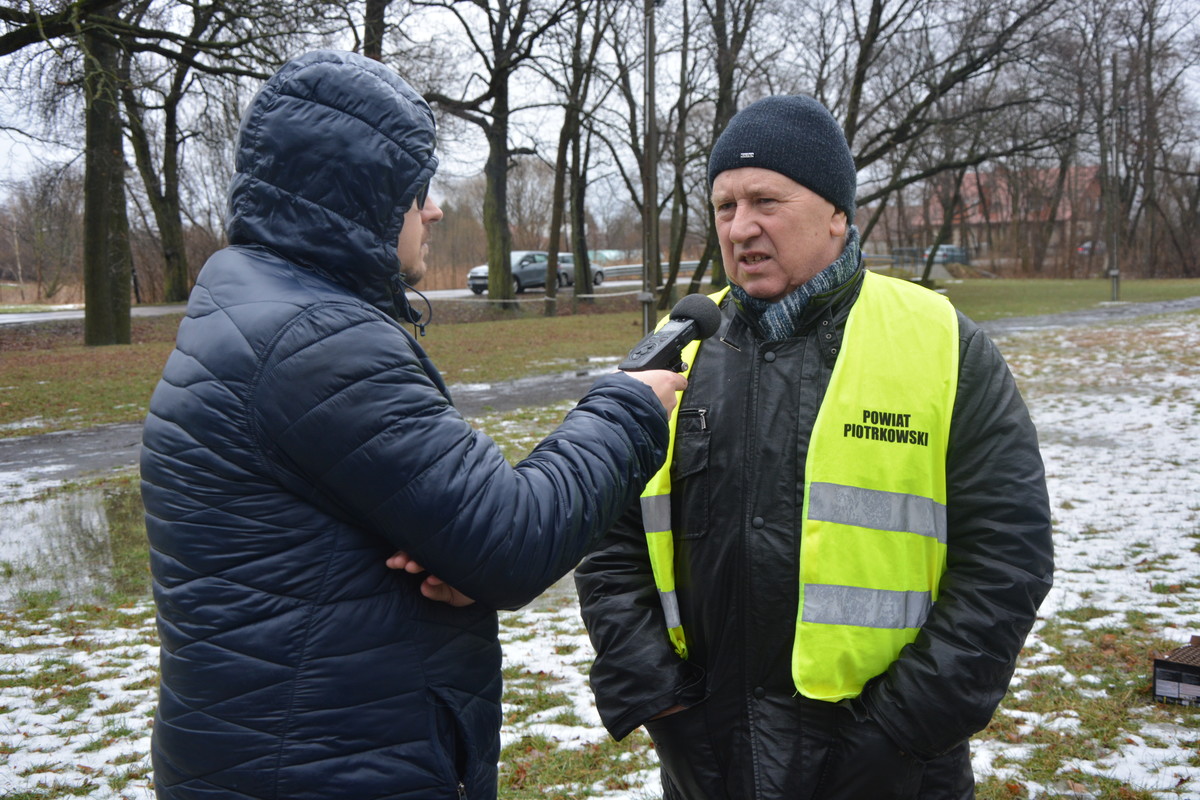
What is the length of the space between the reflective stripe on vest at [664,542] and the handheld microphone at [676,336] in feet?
0.28

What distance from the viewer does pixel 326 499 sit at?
161cm

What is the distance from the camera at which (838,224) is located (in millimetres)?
2359

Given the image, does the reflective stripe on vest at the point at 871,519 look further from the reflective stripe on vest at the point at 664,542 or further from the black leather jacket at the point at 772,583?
the reflective stripe on vest at the point at 664,542

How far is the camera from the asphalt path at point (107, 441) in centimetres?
939

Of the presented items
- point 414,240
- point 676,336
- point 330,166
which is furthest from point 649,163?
point 330,166

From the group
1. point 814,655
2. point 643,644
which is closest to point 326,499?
point 643,644

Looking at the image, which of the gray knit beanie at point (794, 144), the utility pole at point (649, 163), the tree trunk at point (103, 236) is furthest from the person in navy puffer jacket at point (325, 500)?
the tree trunk at point (103, 236)

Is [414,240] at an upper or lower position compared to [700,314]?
upper

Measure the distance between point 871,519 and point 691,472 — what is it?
422 millimetres

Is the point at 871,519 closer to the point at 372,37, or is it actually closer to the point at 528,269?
the point at 372,37

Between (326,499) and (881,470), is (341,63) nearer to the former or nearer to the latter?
(326,499)

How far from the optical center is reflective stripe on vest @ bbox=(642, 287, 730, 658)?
2285 millimetres

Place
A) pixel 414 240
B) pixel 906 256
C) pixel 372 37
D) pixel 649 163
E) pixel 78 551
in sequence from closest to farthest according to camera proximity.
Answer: pixel 414 240, pixel 78 551, pixel 649 163, pixel 372 37, pixel 906 256

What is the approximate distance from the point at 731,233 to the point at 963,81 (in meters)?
23.4
